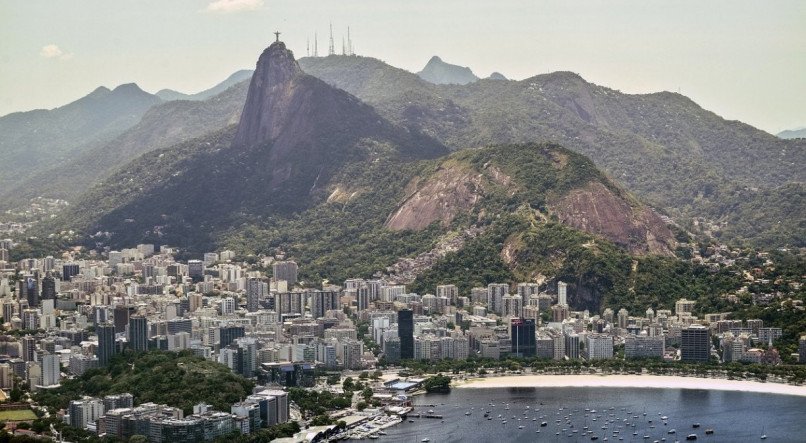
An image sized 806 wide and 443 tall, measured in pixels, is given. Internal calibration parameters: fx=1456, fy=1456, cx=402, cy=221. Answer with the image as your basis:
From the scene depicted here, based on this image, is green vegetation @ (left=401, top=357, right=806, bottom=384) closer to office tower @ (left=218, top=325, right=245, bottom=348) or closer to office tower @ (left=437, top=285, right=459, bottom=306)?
office tower @ (left=218, top=325, right=245, bottom=348)

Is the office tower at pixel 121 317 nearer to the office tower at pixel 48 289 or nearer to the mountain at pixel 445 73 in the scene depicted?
the office tower at pixel 48 289

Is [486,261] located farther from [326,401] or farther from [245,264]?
[326,401]

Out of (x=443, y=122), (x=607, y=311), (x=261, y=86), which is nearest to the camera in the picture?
(x=607, y=311)

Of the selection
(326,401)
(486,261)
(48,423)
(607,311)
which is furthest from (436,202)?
(48,423)

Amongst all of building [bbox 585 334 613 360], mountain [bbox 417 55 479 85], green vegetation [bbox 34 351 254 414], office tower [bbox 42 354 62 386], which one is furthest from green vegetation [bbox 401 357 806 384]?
mountain [bbox 417 55 479 85]

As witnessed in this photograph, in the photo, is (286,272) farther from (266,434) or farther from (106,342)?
(266,434)

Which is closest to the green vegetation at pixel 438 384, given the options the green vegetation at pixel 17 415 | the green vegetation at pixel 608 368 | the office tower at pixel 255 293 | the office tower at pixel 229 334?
the green vegetation at pixel 608 368
